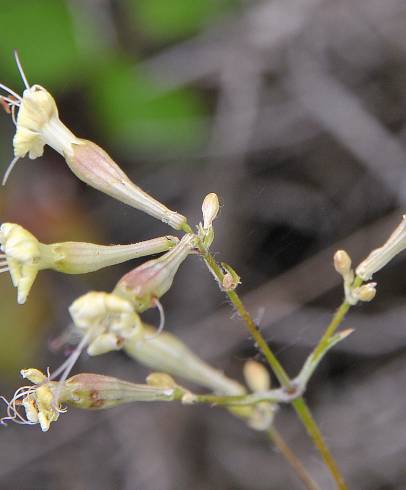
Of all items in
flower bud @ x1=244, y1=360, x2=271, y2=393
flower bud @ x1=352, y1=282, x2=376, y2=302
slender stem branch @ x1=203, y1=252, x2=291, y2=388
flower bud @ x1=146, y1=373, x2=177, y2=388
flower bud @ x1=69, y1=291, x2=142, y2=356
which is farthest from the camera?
flower bud @ x1=244, y1=360, x2=271, y2=393

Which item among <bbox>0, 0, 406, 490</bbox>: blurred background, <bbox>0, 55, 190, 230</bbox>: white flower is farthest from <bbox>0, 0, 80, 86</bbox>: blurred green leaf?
<bbox>0, 55, 190, 230</bbox>: white flower

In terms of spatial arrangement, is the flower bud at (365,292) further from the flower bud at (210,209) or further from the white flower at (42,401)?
the white flower at (42,401)

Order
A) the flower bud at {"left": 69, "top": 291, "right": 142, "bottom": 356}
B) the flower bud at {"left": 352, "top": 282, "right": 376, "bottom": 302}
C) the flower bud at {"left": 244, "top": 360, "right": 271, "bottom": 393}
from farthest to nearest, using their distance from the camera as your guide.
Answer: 1. the flower bud at {"left": 244, "top": 360, "right": 271, "bottom": 393}
2. the flower bud at {"left": 352, "top": 282, "right": 376, "bottom": 302}
3. the flower bud at {"left": 69, "top": 291, "right": 142, "bottom": 356}

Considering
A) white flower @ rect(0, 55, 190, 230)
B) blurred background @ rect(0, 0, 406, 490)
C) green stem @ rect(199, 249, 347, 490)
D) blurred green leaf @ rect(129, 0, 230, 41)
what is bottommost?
green stem @ rect(199, 249, 347, 490)

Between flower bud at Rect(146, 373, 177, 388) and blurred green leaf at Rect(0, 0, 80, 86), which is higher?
blurred green leaf at Rect(0, 0, 80, 86)

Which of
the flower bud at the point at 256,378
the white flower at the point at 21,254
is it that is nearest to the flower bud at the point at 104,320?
the white flower at the point at 21,254

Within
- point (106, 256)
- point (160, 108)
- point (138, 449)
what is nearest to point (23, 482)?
point (138, 449)

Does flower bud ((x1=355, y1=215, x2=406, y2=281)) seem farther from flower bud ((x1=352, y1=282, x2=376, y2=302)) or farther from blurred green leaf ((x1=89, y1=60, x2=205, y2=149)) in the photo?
blurred green leaf ((x1=89, y1=60, x2=205, y2=149))
